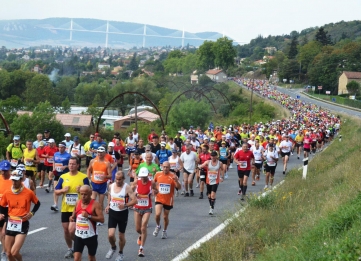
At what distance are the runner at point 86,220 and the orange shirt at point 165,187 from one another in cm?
331

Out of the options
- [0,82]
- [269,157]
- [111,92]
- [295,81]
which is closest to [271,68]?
[295,81]

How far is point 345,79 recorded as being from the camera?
111062mm

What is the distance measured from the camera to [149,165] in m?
13.0

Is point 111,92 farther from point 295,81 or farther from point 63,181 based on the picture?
point 63,181

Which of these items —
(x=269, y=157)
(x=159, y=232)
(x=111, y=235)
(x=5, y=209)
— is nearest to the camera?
(x=5, y=209)

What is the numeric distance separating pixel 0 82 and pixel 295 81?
69.3 metres

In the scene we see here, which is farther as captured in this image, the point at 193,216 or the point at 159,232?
the point at 193,216

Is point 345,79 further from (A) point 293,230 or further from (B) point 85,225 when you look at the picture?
(B) point 85,225

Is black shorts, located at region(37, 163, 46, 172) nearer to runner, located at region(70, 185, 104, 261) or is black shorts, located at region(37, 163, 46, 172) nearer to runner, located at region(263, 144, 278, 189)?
runner, located at region(263, 144, 278, 189)

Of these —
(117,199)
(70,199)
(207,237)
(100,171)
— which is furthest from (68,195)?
(207,237)

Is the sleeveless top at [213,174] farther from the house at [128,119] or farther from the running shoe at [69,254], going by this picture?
the house at [128,119]

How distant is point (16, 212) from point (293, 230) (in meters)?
4.76

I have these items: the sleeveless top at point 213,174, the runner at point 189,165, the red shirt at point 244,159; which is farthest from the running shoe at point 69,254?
the red shirt at point 244,159

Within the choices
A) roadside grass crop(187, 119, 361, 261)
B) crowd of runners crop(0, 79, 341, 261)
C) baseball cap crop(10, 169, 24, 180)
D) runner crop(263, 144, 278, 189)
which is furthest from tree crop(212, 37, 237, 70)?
baseball cap crop(10, 169, 24, 180)
